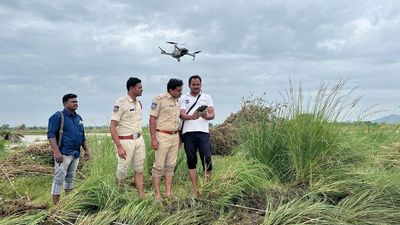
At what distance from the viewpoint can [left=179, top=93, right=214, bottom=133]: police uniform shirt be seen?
6.33 metres

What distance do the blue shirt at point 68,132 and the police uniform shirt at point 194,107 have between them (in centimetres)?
135

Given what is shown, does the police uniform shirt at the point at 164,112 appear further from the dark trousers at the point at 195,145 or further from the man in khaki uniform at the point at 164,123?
the dark trousers at the point at 195,145

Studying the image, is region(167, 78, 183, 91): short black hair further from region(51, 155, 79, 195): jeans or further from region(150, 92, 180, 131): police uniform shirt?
region(51, 155, 79, 195): jeans

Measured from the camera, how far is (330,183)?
21.0ft

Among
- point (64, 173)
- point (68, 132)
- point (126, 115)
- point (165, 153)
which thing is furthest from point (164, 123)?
point (64, 173)

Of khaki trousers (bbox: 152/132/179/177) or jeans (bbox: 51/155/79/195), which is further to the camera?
khaki trousers (bbox: 152/132/179/177)

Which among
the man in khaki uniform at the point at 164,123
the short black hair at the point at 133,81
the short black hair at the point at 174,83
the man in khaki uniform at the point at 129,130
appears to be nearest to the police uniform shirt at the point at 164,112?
the man in khaki uniform at the point at 164,123

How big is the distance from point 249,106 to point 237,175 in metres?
2.87

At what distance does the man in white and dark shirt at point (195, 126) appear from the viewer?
20.7 feet

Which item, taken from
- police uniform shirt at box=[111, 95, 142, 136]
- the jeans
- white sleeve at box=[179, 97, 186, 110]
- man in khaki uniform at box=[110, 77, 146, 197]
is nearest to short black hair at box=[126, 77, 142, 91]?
man in khaki uniform at box=[110, 77, 146, 197]

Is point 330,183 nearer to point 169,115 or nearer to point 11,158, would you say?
point 169,115

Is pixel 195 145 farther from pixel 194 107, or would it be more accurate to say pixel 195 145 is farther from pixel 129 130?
pixel 129 130

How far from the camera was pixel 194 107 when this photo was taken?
6.37 metres

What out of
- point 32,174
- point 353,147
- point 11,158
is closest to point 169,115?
point 353,147
